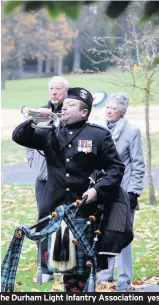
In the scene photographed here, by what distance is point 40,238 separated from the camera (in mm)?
5523

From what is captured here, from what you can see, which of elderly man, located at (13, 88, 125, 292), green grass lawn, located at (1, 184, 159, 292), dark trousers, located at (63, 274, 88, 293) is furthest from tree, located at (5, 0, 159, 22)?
green grass lawn, located at (1, 184, 159, 292)

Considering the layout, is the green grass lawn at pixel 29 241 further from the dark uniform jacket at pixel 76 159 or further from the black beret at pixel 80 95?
the black beret at pixel 80 95

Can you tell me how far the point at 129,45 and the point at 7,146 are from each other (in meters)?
12.0

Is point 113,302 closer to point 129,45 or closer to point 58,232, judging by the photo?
point 58,232

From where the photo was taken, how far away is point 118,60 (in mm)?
14680

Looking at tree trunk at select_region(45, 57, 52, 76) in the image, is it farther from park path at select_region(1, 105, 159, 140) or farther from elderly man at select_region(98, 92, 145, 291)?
elderly man at select_region(98, 92, 145, 291)

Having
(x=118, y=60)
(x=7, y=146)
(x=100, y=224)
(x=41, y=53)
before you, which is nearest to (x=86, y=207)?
(x=100, y=224)

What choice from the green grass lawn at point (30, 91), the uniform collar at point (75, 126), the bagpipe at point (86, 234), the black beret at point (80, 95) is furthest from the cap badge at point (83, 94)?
the green grass lawn at point (30, 91)

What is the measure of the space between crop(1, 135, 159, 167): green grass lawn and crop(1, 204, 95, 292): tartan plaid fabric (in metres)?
15.6

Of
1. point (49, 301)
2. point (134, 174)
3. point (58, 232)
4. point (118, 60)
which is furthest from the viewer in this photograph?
point (118, 60)

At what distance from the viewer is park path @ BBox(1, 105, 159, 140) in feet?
63.7

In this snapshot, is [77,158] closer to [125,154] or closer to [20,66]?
[125,154]

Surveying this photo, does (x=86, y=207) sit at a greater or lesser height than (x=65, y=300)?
greater

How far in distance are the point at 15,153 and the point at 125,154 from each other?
18.2 meters
